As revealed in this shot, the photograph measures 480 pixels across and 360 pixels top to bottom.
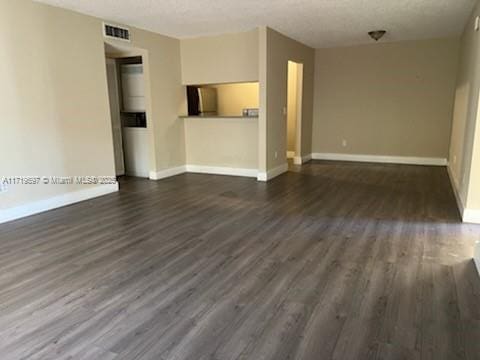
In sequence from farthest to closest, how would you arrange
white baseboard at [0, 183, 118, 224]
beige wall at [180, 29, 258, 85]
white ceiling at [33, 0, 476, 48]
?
beige wall at [180, 29, 258, 85]
white ceiling at [33, 0, 476, 48]
white baseboard at [0, 183, 118, 224]

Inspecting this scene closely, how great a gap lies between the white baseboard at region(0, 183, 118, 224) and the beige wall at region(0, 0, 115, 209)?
62 mm

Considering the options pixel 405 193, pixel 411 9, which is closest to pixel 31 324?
pixel 405 193

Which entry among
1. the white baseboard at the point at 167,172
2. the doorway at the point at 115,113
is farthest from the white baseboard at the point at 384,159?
the doorway at the point at 115,113

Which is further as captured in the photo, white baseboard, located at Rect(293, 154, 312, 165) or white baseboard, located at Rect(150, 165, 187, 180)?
white baseboard, located at Rect(293, 154, 312, 165)

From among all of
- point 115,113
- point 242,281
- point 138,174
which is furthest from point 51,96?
point 242,281

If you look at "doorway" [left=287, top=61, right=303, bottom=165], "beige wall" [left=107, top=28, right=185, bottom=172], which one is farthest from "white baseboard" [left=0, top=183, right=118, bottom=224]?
"doorway" [left=287, top=61, right=303, bottom=165]

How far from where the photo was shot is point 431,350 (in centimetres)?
171

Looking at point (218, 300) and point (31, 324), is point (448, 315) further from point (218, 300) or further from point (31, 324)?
point (31, 324)

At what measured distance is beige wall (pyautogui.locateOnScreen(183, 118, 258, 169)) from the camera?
6.08 meters

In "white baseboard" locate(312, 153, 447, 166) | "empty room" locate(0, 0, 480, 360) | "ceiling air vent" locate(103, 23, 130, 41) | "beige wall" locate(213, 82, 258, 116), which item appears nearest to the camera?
"empty room" locate(0, 0, 480, 360)

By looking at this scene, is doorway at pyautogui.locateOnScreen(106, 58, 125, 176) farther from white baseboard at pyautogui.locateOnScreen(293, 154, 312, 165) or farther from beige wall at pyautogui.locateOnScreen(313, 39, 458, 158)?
beige wall at pyautogui.locateOnScreen(313, 39, 458, 158)

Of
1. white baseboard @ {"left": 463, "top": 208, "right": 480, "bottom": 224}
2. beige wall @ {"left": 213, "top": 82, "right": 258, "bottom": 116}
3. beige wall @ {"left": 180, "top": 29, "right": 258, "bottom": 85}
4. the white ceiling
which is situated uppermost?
the white ceiling

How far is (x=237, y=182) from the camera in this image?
5.68 metres

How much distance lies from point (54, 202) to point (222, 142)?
2.95 metres
